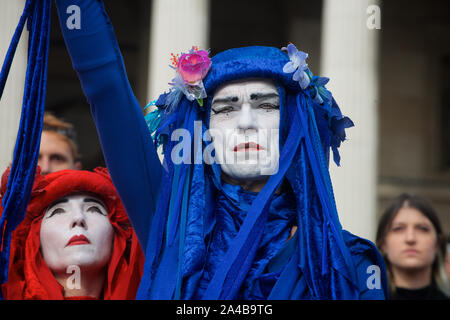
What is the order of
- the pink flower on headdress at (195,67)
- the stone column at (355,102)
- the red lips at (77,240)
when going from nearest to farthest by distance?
the pink flower on headdress at (195,67), the red lips at (77,240), the stone column at (355,102)

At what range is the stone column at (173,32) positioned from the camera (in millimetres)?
9969

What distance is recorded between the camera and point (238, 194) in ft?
8.27

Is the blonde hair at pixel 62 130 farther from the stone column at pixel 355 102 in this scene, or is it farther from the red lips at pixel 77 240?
the stone column at pixel 355 102

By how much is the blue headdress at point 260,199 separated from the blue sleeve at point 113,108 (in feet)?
0.22

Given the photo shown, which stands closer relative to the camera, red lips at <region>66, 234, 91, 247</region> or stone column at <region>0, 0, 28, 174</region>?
red lips at <region>66, 234, 91, 247</region>

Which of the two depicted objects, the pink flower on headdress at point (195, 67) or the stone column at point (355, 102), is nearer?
the pink flower on headdress at point (195, 67)

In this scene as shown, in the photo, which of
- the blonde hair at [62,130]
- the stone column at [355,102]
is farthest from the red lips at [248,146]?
the stone column at [355,102]

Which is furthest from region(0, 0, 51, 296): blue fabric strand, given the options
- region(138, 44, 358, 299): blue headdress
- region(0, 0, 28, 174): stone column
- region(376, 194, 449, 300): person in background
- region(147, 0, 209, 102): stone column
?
region(147, 0, 209, 102): stone column

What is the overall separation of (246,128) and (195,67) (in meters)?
0.27

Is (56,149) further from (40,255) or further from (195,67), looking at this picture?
(195,67)

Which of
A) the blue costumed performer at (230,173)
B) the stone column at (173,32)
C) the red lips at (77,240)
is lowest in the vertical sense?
the red lips at (77,240)

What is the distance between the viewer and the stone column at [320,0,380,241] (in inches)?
354

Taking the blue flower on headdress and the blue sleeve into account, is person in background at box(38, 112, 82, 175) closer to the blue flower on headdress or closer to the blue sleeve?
the blue sleeve

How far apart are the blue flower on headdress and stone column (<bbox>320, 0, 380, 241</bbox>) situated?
624cm
